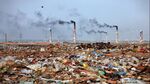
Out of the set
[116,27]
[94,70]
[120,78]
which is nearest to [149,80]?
[120,78]

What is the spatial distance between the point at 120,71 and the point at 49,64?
11.5 ft

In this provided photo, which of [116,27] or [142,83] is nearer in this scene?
[142,83]

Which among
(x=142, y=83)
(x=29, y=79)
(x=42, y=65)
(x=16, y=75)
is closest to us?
(x=142, y=83)

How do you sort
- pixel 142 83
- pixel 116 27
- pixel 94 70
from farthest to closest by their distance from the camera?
pixel 116 27
pixel 94 70
pixel 142 83

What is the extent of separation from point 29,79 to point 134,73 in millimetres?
4388

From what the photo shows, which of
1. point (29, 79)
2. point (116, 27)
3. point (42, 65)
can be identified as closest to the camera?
point (29, 79)

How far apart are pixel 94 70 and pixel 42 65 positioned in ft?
8.97

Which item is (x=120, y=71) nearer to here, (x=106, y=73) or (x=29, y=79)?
(x=106, y=73)

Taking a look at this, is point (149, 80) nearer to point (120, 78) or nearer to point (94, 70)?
point (120, 78)

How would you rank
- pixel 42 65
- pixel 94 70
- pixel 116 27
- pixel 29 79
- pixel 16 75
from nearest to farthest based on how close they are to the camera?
pixel 29 79, pixel 16 75, pixel 94 70, pixel 42 65, pixel 116 27

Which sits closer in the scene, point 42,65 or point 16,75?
point 16,75

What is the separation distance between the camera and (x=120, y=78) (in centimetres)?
1018

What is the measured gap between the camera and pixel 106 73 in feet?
35.6

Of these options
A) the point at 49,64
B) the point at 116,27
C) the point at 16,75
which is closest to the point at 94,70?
the point at 49,64
